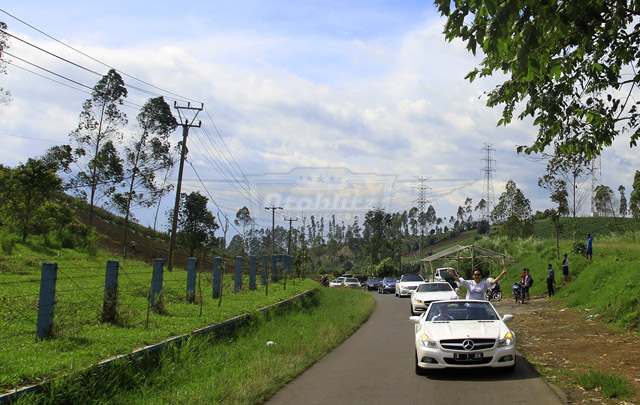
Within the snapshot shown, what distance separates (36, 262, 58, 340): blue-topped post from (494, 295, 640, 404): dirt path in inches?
309

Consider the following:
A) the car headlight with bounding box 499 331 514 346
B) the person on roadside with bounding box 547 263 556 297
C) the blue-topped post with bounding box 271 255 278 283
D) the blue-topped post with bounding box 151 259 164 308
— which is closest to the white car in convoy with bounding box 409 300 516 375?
the car headlight with bounding box 499 331 514 346

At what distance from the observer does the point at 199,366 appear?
881 centimetres

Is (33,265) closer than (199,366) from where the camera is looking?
No

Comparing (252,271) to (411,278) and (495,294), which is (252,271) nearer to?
(495,294)

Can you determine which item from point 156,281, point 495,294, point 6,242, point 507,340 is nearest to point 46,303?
point 156,281

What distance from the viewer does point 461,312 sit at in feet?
31.4

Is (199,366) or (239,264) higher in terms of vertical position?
(239,264)

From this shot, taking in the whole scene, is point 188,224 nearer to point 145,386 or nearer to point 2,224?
point 2,224

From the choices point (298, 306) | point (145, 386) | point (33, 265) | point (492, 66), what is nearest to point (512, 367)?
point (492, 66)

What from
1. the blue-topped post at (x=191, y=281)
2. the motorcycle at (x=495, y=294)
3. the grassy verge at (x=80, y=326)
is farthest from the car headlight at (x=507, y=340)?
the motorcycle at (x=495, y=294)

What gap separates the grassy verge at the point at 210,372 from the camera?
6.50 m

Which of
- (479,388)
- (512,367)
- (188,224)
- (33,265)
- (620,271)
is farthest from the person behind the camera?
(188,224)

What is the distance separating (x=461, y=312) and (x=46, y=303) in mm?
7177

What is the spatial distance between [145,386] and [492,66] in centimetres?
727
